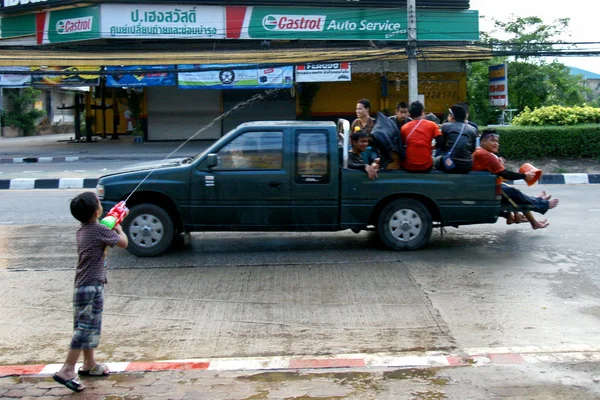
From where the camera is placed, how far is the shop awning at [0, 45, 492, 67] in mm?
24172

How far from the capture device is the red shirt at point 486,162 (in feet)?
27.4

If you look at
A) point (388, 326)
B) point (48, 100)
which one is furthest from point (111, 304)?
point (48, 100)

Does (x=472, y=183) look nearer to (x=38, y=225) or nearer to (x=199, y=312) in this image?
(x=199, y=312)

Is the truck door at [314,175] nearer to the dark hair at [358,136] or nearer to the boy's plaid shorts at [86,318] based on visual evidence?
the dark hair at [358,136]

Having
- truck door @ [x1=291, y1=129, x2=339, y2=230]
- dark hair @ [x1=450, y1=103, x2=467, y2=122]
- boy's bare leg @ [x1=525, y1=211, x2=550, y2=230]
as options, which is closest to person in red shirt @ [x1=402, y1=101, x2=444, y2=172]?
dark hair @ [x1=450, y1=103, x2=467, y2=122]

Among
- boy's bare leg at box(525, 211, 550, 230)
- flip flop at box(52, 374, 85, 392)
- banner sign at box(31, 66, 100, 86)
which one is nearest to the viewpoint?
flip flop at box(52, 374, 85, 392)

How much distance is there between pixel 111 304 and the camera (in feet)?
21.6

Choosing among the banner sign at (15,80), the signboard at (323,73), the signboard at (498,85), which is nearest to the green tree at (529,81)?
the signboard at (498,85)

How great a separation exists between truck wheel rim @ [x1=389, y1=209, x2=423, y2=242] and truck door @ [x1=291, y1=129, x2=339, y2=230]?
0.75 m

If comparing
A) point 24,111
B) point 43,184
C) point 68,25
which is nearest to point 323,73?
point 68,25

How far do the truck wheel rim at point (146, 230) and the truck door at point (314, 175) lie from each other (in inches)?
63.6

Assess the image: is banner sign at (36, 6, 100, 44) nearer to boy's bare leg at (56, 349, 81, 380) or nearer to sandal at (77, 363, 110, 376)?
sandal at (77, 363, 110, 376)

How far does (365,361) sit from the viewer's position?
5023mm

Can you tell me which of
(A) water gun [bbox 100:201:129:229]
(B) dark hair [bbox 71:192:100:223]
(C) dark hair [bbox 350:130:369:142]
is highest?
(C) dark hair [bbox 350:130:369:142]
